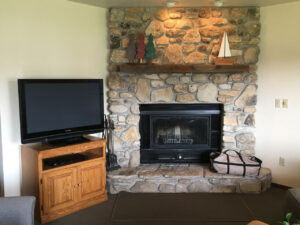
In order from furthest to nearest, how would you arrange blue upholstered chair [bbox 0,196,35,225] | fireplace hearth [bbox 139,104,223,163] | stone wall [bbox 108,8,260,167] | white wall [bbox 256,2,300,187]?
fireplace hearth [bbox 139,104,223,163] < stone wall [bbox 108,8,260,167] < white wall [bbox 256,2,300,187] < blue upholstered chair [bbox 0,196,35,225]

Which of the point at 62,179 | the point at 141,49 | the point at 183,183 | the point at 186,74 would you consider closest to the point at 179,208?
the point at 183,183

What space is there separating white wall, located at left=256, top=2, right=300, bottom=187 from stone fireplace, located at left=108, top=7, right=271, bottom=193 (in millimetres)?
150

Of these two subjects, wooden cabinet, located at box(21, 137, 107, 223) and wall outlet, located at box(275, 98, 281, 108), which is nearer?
wooden cabinet, located at box(21, 137, 107, 223)

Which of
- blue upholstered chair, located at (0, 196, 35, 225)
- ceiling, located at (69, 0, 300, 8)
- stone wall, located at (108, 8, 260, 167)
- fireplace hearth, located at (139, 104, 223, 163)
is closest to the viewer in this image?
blue upholstered chair, located at (0, 196, 35, 225)

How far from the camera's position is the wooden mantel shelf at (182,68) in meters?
3.71

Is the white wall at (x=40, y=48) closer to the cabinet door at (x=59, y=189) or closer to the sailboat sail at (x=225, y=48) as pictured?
the cabinet door at (x=59, y=189)

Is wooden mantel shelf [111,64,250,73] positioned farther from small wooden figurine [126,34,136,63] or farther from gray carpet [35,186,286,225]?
gray carpet [35,186,286,225]

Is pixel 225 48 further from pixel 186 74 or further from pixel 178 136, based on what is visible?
pixel 178 136

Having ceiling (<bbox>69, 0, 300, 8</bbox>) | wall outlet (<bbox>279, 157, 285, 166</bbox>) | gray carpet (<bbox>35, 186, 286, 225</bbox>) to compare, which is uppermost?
ceiling (<bbox>69, 0, 300, 8</bbox>)

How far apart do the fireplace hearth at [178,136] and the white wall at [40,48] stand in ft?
3.23

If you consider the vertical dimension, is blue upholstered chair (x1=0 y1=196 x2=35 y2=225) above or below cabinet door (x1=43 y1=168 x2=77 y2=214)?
above

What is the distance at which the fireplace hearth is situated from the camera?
13.3 ft

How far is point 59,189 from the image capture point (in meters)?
3.07

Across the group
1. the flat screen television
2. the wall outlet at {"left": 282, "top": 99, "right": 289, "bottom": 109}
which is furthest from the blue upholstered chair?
the wall outlet at {"left": 282, "top": 99, "right": 289, "bottom": 109}
